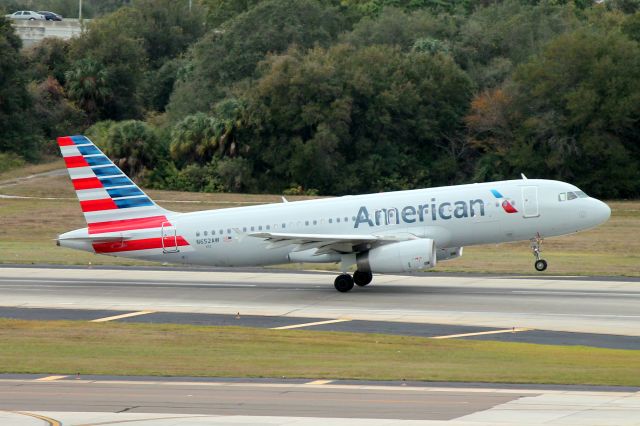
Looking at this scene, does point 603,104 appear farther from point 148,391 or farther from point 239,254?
point 148,391

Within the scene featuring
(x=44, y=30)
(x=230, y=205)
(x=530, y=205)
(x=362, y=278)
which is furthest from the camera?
(x=44, y=30)

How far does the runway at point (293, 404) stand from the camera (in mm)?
21766

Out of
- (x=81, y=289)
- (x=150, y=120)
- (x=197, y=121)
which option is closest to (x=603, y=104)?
(x=197, y=121)

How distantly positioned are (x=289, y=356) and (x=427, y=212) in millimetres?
12601

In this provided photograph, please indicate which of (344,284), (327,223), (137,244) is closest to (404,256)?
(344,284)

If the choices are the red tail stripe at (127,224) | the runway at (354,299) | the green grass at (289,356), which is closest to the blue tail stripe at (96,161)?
the red tail stripe at (127,224)

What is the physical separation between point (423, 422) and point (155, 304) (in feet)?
64.5

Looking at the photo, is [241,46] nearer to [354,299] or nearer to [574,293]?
[354,299]

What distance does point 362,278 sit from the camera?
42.8m

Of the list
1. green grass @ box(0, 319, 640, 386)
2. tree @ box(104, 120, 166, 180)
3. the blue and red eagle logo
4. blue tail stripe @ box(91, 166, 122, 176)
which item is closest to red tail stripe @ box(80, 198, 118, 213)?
blue tail stripe @ box(91, 166, 122, 176)

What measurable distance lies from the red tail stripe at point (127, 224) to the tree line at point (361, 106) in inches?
1608

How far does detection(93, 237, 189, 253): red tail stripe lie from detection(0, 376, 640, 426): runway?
52.2 ft

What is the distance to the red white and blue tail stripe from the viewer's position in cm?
4228

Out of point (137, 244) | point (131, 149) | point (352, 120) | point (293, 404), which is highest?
point (352, 120)
